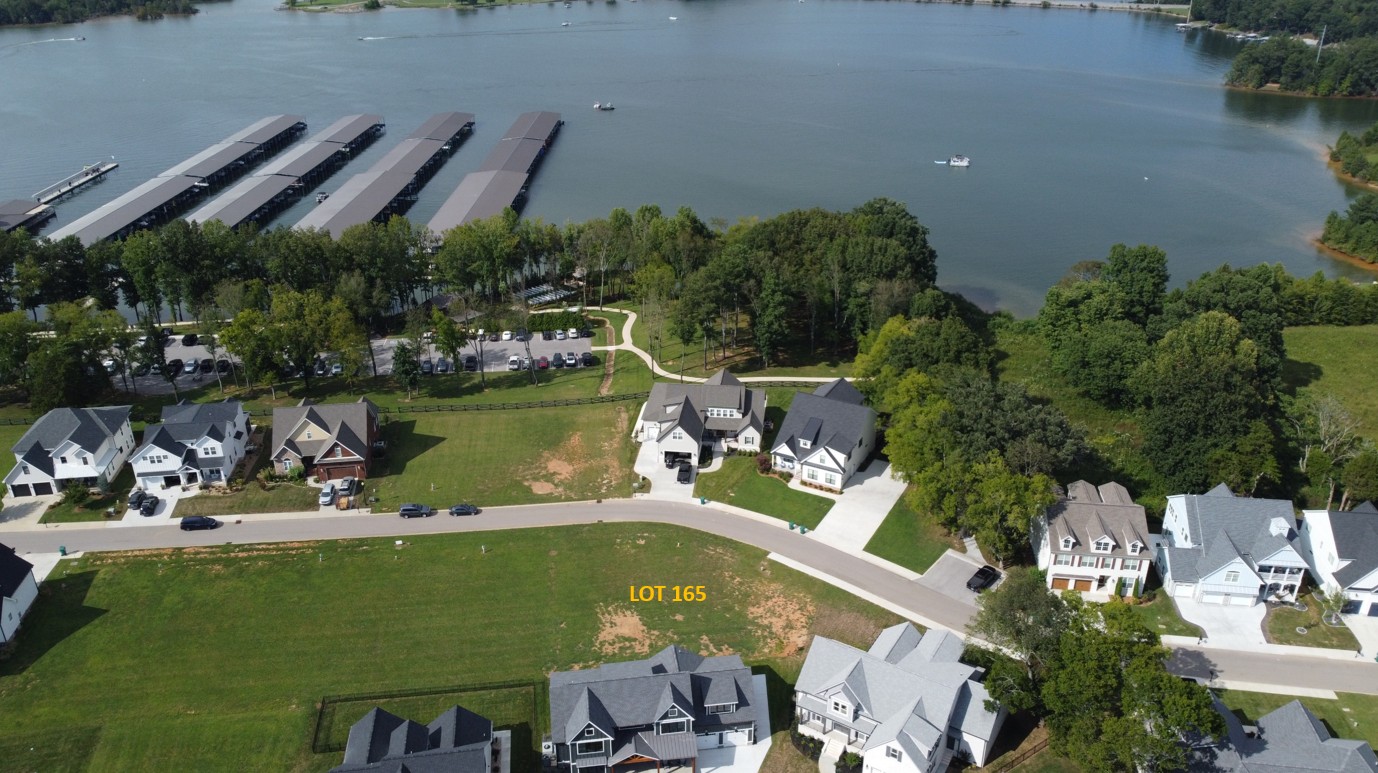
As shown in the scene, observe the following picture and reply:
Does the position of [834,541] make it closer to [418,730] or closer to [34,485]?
[418,730]

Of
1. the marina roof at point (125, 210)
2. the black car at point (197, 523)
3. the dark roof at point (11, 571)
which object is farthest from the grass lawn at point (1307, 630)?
the marina roof at point (125, 210)

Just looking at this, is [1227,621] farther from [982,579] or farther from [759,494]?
[759,494]

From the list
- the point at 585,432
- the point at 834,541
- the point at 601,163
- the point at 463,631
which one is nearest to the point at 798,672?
the point at 834,541

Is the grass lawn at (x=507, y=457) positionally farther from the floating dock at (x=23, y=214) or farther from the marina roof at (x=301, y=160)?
the marina roof at (x=301, y=160)

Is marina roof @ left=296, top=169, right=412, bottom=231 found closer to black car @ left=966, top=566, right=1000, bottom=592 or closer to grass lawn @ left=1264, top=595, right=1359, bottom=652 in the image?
black car @ left=966, top=566, right=1000, bottom=592

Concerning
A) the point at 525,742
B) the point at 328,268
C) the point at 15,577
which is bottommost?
the point at 525,742

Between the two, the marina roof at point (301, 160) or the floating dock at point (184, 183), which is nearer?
the floating dock at point (184, 183)
